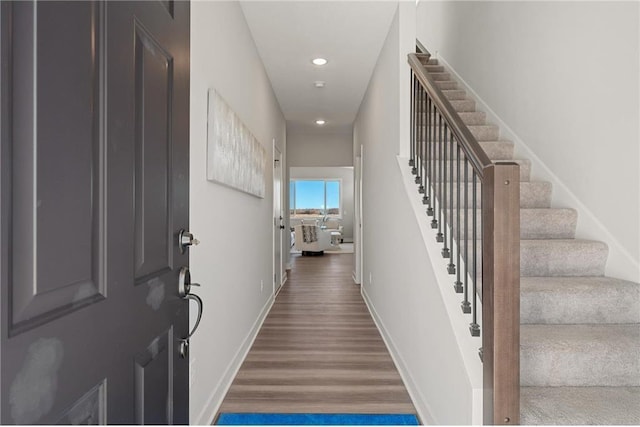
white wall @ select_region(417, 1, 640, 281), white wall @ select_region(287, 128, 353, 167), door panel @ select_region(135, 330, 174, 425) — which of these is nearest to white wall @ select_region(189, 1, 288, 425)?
door panel @ select_region(135, 330, 174, 425)

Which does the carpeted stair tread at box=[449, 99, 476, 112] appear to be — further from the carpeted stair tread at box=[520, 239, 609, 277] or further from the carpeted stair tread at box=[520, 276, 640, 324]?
the carpeted stair tread at box=[520, 276, 640, 324]

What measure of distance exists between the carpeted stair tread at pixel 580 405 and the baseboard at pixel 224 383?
1476 millimetres

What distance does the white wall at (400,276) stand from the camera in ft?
5.33

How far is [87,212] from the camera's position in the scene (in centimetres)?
65

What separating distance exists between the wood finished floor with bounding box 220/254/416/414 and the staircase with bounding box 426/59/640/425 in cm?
87

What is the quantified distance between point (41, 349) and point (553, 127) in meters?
2.93

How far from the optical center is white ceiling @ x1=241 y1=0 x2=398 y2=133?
284 cm

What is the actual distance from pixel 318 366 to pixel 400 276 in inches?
35.1

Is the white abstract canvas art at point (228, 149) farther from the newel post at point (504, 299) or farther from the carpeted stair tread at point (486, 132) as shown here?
the carpeted stair tread at point (486, 132)

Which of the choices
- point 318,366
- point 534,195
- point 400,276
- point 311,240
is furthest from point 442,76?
point 311,240

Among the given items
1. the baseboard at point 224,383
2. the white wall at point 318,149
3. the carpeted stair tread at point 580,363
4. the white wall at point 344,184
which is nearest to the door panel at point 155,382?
the baseboard at point 224,383

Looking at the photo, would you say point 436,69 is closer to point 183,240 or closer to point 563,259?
point 563,259

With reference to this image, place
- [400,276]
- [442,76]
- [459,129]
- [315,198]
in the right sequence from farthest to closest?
[315,198] → [442,76] → [400,276] → [459,129]

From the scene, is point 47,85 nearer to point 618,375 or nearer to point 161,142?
point 161,142
